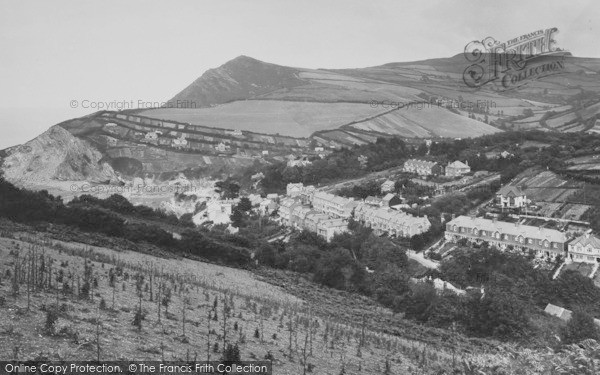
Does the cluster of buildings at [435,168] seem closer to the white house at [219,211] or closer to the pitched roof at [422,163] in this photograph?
the pitched roof at [422,163]

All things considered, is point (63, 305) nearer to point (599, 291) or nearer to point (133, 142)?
point (599, 291)

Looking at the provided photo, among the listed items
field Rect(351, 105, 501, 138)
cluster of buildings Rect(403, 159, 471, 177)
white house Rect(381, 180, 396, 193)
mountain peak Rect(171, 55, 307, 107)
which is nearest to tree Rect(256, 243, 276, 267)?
white house Rect(381, 180, 396, 193)

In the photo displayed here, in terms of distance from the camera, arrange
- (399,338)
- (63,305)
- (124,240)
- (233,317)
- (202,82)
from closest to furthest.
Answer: (63,305), (233,317), (399,338), (124,240), (202,82)

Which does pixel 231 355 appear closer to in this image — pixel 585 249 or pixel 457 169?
pixel 585 249

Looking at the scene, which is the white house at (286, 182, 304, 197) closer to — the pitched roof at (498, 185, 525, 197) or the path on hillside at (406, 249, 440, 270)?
the pitched roof at (498, 185, 525, 197)

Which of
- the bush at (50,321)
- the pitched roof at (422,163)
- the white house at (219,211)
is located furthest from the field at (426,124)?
the bush at (50,321)

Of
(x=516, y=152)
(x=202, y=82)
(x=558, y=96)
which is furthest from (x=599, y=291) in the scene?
(x=202, y=82)

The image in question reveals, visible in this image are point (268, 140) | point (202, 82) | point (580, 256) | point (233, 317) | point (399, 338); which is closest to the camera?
point (233, 317)

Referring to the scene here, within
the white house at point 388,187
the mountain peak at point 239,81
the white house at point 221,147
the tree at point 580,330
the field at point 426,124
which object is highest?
the mountain peak at point 239,81
